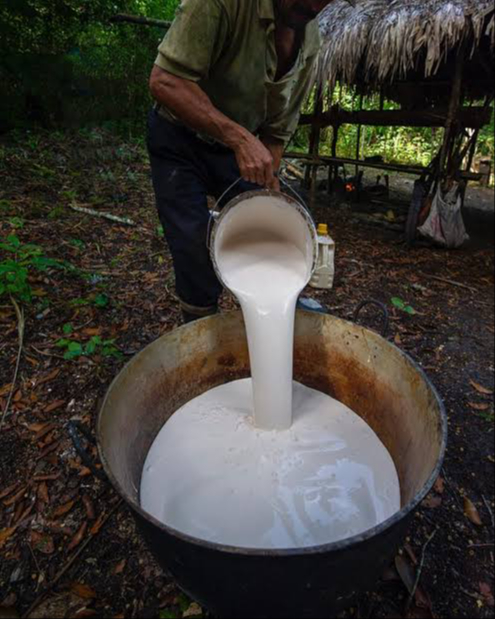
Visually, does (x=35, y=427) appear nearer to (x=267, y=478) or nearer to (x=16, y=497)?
(x=16, y=497)

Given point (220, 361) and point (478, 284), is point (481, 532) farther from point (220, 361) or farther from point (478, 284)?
point (478, 284)

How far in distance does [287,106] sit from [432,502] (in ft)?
5.81

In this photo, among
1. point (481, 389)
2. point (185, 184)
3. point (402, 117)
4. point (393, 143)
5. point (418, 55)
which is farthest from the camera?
point (393, 143)

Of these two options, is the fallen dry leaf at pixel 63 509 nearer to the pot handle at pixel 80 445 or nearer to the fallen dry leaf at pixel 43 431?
the fallen dry leaf at pixel 43 431

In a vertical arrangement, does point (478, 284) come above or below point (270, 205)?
below

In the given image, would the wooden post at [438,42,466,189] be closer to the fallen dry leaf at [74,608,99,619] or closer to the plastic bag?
the plastic bag

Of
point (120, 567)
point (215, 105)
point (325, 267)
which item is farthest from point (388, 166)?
point (120, 567)

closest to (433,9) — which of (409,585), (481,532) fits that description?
(481,532)

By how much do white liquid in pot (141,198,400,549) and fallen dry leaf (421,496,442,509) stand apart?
328mm

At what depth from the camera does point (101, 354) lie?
7.09 feet

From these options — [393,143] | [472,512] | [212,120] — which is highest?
[212,120]

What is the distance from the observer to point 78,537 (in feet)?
4.59

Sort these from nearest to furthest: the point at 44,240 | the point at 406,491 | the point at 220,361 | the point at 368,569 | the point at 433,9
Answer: the point at 368,569 → the point at 406,491 → the point at 220,361 → the point at 44,240 → the point at 433,9

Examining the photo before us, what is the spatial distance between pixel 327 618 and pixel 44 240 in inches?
122
